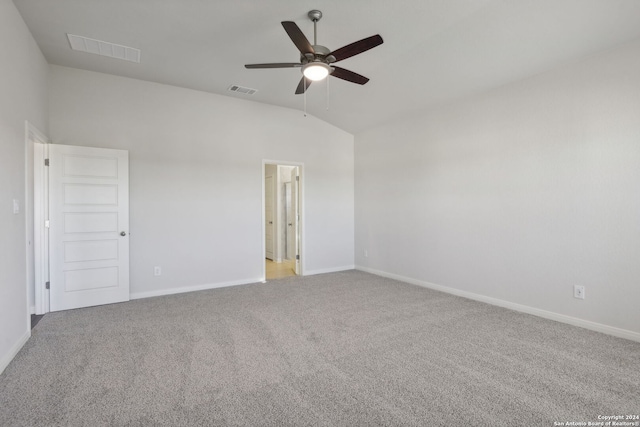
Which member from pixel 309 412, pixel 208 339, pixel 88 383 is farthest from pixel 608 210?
pixel 88 383

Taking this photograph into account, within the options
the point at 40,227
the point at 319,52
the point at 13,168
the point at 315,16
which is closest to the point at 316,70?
the point at 319,52

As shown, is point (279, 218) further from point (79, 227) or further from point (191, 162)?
point (79, 227)

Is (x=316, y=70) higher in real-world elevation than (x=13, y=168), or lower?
higher

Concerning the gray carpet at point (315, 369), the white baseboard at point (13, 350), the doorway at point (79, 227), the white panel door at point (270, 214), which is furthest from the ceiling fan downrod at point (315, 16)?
the white panel door at point (270, 214)

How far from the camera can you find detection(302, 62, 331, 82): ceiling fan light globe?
2.59m

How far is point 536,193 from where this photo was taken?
3488 millimetres

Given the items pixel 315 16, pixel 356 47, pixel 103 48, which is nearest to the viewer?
pixel 356 47

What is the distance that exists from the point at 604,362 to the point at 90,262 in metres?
5.34

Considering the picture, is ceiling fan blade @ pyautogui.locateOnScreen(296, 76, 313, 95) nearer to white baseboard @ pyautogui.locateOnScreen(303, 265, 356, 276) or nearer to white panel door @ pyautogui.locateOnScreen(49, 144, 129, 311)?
white panel door @ pyautogui.locateOnScreen(49, 144, 129, 311)

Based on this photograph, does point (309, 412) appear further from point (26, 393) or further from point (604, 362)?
point (604, 362)

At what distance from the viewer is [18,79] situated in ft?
9.07

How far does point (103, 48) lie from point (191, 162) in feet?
5.50

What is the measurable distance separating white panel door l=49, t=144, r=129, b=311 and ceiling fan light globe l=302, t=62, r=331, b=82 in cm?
282

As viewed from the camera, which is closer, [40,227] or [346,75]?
[346,75]
